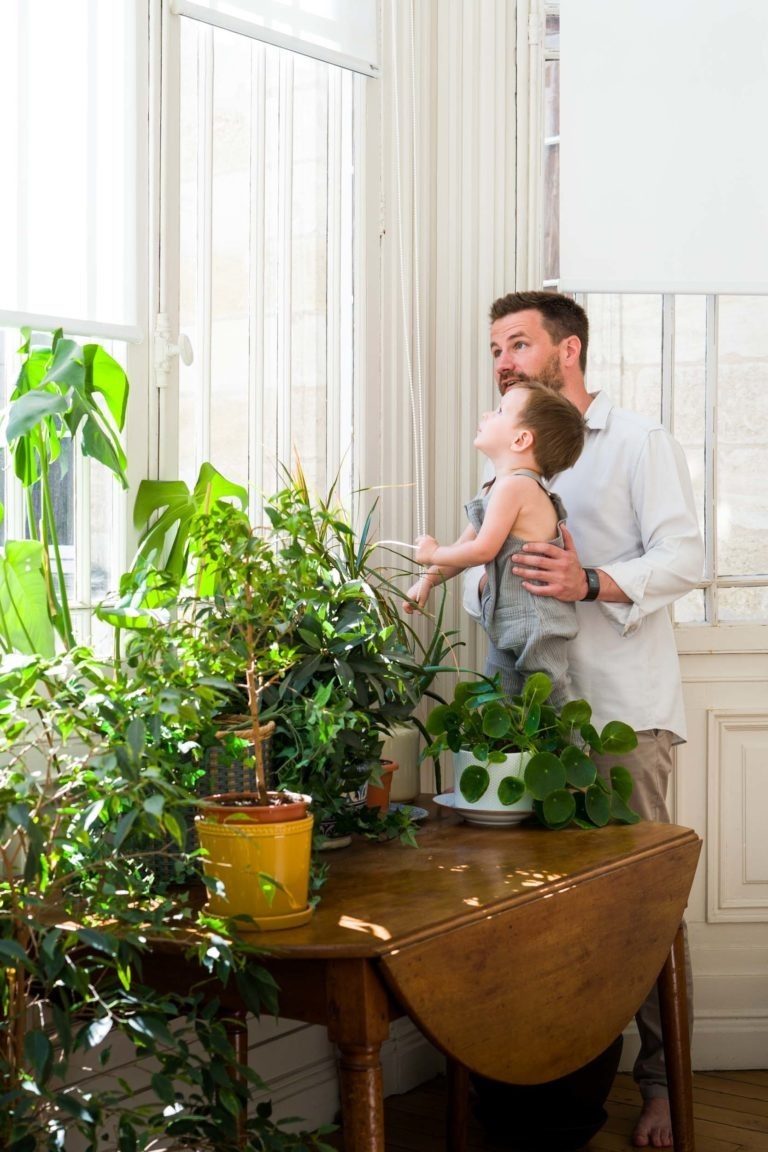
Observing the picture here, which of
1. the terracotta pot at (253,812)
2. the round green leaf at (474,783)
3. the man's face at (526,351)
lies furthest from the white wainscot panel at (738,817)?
the terracotta pot at (253,812)

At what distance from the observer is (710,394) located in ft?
10.6

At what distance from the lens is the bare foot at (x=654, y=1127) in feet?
8.95

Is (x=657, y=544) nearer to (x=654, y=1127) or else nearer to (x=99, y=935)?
(x=654, y=1127)

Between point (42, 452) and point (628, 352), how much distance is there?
1625 mm

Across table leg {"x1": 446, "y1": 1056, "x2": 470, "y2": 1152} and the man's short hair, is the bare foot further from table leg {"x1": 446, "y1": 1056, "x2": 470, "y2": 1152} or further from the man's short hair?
the man's short hair


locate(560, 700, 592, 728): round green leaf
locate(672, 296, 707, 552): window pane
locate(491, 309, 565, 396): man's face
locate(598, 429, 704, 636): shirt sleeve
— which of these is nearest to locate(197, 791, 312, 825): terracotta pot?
locate(560, 700, 592, 728): round green leaf

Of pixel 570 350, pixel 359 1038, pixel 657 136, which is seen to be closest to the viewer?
pixel 359 1038

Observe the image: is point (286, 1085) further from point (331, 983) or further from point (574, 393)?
point (574, 393)

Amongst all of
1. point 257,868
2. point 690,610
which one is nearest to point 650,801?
point 690,610

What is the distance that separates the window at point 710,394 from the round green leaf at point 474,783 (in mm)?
1076

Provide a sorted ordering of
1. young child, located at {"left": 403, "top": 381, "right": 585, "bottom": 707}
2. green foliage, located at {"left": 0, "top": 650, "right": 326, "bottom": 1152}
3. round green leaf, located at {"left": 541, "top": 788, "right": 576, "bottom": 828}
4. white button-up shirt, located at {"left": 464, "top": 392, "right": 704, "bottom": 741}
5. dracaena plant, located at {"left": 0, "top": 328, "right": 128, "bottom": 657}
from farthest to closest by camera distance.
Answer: white button-up shirt, located at {"left": 464, "top": 392, "right": 704, "bottom": 741}, young child, located at {"left": 403, "top": 381, "right": 585, "bottom": 707}, round green leaf, located at {"left": 541, "top": 788, "right": 576, "bottom": 828}, dracaena plant, located at {"left": 0, "top": 328, "right": 128, "bottom": 657}, green foliage, located at {"left": 0, "top": 650, "right": 326, "bottom": 1152}

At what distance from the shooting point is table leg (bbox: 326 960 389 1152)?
160cm

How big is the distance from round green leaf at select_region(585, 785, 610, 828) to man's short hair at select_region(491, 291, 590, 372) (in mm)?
986

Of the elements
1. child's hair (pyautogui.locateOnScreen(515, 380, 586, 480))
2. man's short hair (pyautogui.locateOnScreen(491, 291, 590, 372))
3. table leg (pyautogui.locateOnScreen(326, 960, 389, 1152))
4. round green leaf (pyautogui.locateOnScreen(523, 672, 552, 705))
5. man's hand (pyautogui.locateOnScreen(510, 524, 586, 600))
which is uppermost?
man's short hair (pyautogui.locateOnScreen(491, 291, 590, 372))
